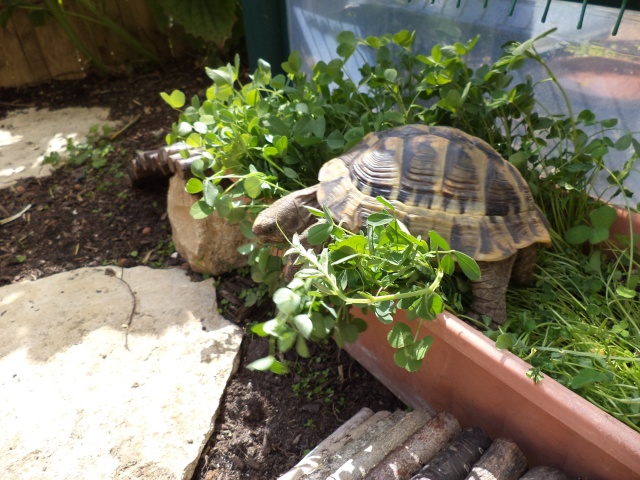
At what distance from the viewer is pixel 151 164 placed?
2.87m

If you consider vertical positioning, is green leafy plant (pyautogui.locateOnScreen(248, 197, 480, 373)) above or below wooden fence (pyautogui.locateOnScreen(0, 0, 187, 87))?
above

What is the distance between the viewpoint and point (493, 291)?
1697 mm

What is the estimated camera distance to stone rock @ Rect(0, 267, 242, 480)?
1863 millimetres

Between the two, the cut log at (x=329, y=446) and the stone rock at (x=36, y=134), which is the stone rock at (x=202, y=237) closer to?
the cut log at (x=329, y=446)

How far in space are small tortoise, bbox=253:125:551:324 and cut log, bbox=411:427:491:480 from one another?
1.22ft

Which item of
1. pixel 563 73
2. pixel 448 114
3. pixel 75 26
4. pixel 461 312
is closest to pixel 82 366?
pixel 461 312

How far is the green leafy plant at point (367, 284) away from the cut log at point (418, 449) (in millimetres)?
292

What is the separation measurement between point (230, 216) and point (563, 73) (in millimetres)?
1442

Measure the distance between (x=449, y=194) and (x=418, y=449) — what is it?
2.62ft

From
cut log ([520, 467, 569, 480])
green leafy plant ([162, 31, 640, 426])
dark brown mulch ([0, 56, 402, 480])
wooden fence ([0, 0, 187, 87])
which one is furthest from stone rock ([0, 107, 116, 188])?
cut log ([520, 467, 569, 480])

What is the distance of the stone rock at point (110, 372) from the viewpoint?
6.11 feet

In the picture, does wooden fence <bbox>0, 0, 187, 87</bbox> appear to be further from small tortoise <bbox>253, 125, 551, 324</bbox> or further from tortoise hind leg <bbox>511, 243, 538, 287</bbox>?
tortoise hind leg <bbox>511, 243, 538, 287</bbox>

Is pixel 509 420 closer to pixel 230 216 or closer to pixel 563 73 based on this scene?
pixel 230 216

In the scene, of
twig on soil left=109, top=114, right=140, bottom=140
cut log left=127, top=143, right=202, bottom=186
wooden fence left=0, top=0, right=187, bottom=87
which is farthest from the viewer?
wooden fence left=0, top=0, right=187, bottom=87
